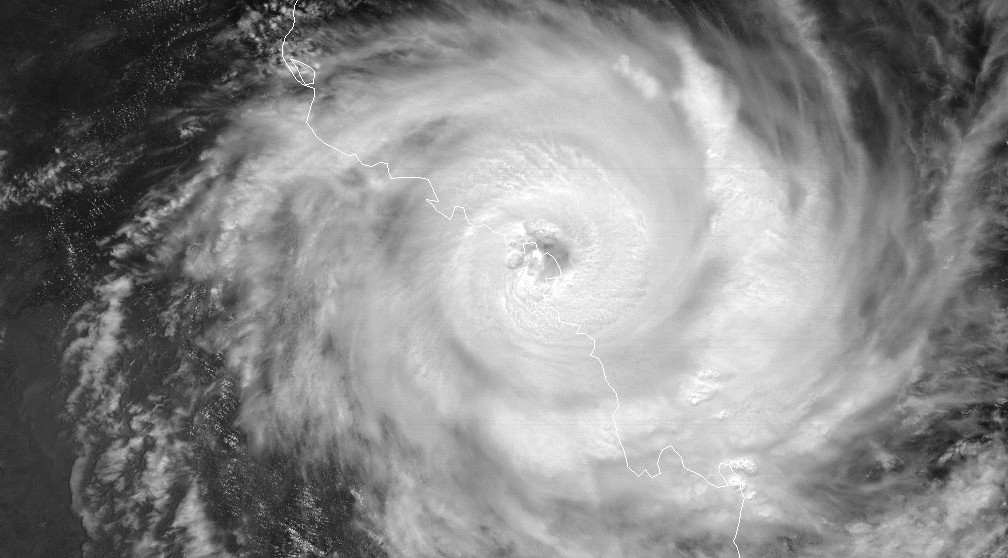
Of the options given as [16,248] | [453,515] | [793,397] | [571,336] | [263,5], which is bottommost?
[453,515]

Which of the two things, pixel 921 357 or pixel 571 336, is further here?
pixel 571 336

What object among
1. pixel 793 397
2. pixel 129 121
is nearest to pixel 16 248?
pixel 129 121

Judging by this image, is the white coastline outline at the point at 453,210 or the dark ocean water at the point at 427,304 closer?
the dark ocean water at the point at 427,304

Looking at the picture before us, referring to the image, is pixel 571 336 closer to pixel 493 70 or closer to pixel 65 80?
pixel 493 70

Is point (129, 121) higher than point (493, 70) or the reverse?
the reverse

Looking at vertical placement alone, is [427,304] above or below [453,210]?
below

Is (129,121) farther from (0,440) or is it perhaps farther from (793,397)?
(793,397)
